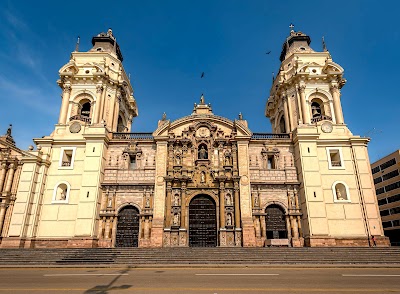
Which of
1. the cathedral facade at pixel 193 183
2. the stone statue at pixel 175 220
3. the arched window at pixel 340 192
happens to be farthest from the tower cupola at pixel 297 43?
the stone statue at pixel 175 220

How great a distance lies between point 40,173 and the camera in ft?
92.2

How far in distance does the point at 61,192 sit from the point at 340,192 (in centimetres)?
2850

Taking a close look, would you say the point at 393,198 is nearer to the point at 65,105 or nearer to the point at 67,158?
the point at 67,158

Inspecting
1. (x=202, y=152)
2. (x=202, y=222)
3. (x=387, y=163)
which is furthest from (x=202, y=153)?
(x=387, y=163)

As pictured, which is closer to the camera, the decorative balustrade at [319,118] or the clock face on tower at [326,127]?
the clock face on tower at [326,127]

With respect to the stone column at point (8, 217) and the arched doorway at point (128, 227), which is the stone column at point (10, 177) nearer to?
the stone column at point (8, 217)

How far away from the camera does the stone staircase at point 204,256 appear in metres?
19.3

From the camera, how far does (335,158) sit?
29953 mm

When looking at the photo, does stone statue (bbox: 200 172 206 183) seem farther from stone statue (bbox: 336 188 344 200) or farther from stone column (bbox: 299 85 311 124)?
stone statue (bbox: 336 188 344 200)

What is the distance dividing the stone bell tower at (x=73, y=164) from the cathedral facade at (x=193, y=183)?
0.11 metres

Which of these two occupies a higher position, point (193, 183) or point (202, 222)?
point (193, 183)

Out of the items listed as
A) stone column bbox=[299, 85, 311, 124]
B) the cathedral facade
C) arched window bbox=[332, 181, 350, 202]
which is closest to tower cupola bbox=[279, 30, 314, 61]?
the cathedral facade

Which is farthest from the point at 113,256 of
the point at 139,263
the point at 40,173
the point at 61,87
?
the point at 61,87

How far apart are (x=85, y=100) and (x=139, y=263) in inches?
870
